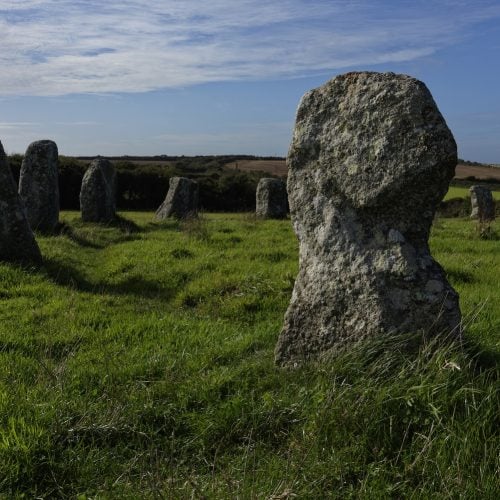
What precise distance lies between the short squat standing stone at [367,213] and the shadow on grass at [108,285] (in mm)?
4277

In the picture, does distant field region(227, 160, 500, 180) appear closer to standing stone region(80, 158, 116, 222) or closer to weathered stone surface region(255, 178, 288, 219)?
weathered stone surface region(255, 178, 288, 219)

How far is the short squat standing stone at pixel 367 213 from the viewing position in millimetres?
5410

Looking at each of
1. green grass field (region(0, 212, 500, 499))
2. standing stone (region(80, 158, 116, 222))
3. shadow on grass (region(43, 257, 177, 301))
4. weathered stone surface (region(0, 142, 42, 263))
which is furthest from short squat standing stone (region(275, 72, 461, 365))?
standing stone (region(80, 158, 116, 222))

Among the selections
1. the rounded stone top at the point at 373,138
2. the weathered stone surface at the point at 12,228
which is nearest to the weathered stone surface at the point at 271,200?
the weathered stone surface at the point at 12,228

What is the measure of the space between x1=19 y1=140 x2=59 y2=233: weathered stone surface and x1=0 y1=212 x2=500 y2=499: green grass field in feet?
33.2

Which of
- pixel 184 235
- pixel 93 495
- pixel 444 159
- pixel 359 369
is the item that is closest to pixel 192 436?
pixel 93 495

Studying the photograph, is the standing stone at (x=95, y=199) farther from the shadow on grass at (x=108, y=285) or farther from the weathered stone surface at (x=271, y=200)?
the shadow on grass at (x=108, y=285)

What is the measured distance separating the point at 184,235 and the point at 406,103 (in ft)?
36.2

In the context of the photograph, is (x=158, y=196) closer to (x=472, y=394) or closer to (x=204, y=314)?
(x=204, y=314)

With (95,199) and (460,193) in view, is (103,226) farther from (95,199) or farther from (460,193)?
(460,193)

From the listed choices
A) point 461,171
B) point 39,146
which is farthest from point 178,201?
point 461,171

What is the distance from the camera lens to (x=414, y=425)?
169 inches

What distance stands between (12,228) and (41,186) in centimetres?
633

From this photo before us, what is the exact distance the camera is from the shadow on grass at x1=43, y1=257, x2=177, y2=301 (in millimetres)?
9922
